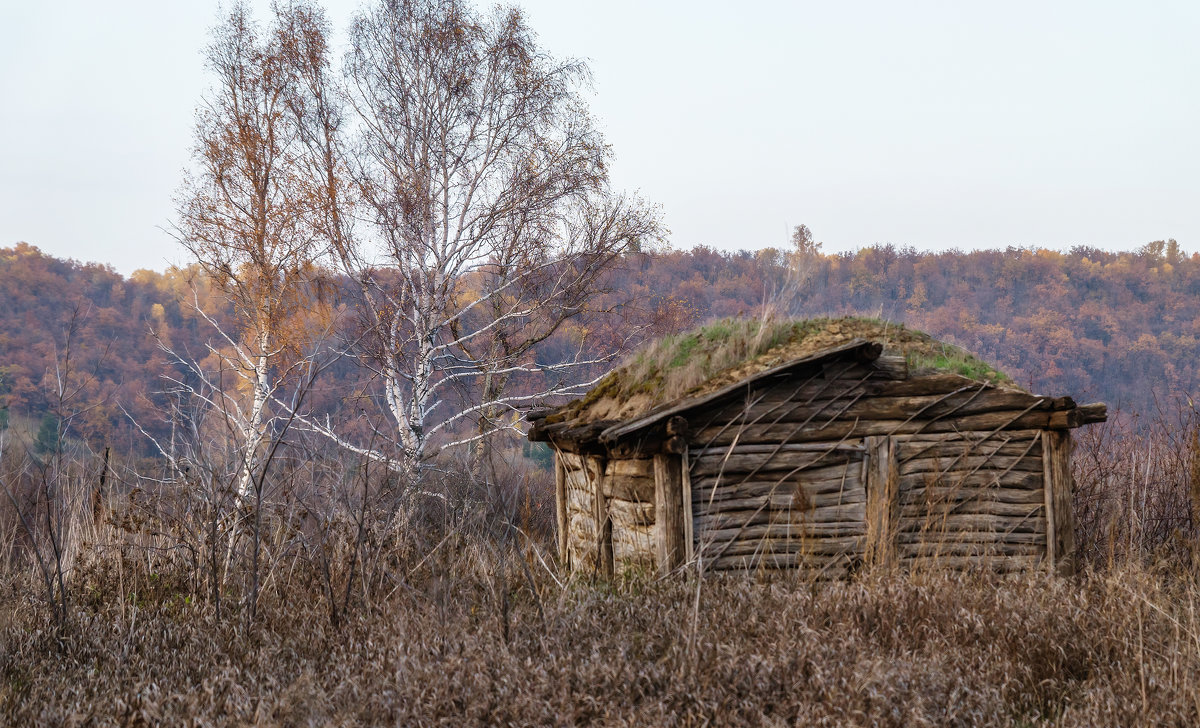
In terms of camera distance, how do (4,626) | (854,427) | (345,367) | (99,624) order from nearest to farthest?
(4,626)
(99,624)
(854,427)
(345,367)

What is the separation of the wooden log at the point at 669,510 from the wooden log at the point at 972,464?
217 centimetres

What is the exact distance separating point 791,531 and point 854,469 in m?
0.85

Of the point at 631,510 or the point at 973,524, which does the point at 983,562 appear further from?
the point at 631,510

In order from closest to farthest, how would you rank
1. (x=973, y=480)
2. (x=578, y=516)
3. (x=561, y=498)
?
(x=973, y=480)
(x=578, y=516)
(x=561, y=498)

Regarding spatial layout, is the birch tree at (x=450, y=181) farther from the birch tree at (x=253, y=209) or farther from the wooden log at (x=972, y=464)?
the wooden log at (x=972, y=464)

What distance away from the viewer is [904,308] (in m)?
52.5

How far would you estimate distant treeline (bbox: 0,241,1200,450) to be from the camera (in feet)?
107

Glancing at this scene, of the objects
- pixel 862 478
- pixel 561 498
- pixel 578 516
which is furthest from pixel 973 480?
pixel 561 498

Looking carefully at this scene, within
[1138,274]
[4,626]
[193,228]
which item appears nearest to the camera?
[4,626]

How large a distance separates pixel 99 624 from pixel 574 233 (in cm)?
1149

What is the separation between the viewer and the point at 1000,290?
54531 mm

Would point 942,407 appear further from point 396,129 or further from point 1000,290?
point 1000,290

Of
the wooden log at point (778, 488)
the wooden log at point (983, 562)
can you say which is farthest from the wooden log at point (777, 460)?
the wooden log at point (983, 562)

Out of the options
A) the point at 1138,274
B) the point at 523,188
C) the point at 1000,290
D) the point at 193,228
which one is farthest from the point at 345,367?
the point at 1138,274
